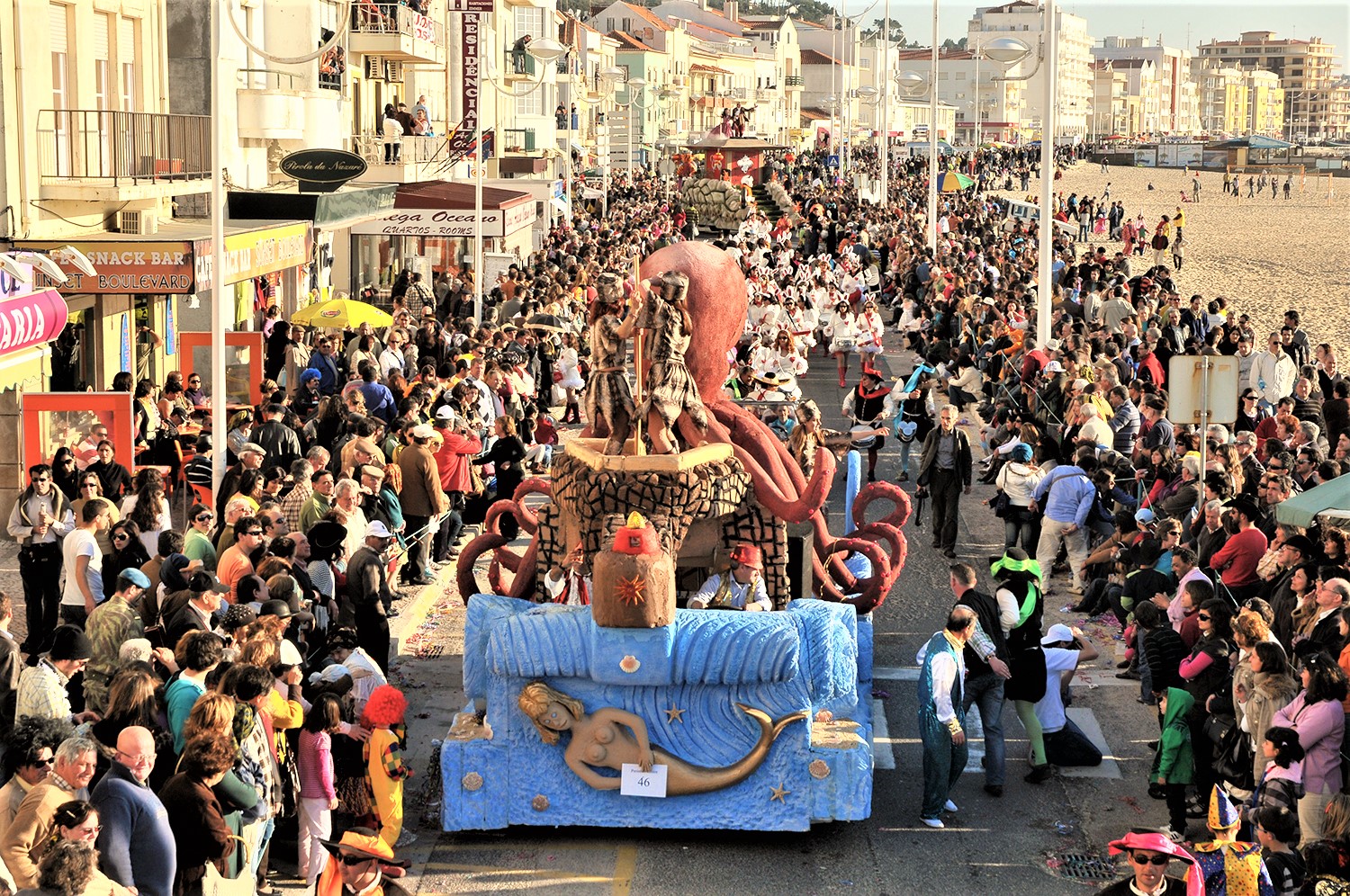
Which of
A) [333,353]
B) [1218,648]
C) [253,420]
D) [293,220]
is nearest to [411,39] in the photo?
[293,220]

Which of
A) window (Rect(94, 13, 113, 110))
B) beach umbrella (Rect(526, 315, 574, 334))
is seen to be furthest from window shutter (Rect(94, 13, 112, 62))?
beach umbrella (Rect(526, 315, 574, 334))

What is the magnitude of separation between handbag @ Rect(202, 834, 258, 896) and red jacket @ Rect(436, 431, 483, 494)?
863 centimetres

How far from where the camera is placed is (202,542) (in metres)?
12.1

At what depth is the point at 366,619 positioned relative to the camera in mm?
12250

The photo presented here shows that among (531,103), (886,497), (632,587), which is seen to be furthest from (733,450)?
(531,103)

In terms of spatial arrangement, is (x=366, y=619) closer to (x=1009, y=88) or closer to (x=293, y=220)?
(x=293, y=220)

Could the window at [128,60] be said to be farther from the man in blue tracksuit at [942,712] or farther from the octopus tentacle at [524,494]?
the man in blue tracksuit at [942,712]

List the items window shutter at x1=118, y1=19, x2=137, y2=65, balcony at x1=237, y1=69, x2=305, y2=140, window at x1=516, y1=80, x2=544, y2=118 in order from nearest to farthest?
window shutter at x1=118, y1=19, x2=137, y2=65
balcony at x1=237, y1=69, x2=305, y2=140
window at x1=516, y1=80, x2=544, y2=118

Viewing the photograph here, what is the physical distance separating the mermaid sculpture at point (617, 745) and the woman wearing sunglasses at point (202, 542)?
2874 millimetres

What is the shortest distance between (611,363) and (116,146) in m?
11.2

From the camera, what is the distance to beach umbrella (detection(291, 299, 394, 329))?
76.4ft

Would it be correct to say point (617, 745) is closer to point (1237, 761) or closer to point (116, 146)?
point (1237, 761)

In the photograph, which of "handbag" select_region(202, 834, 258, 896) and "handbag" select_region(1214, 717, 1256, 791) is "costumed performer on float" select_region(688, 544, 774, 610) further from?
"handbag" select_region(202, 834, 258, 896)

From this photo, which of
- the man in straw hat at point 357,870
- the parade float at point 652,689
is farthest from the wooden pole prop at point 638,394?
the man in straw hat at point 357,870
